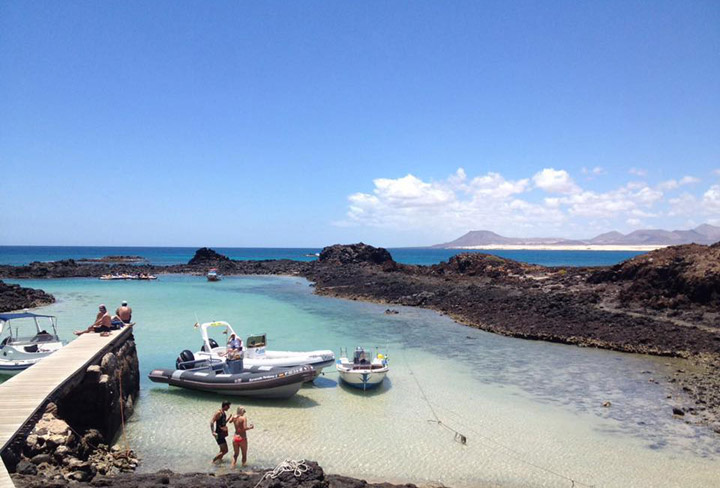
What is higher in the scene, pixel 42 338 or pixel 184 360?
pixel 42 338

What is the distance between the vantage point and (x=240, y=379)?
14883 mm

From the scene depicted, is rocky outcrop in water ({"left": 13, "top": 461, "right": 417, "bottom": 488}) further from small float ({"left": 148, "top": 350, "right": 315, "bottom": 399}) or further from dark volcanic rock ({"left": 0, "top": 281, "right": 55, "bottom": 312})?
dark volcanic rock ({"left": 0, "top": 281, "right": 55, "bottom": 312})

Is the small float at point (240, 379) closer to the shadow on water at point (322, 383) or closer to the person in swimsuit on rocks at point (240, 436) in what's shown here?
the shadow on water at point (322, 383)

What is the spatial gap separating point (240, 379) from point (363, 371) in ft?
14.0

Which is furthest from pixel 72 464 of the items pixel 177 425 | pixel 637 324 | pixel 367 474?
pixel 637 324

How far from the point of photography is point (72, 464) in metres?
8.77

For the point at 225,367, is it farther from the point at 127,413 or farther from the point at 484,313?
the point at 484,313

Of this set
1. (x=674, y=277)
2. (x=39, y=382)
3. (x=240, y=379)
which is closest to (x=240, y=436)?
(x=240, y=379)

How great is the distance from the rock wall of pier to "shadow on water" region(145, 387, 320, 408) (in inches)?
55.3

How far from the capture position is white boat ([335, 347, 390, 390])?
16016 millimetres

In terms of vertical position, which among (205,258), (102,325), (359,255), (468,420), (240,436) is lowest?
(468,420)

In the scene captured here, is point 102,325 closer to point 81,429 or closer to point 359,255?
point 81,429

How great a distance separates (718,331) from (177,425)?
24792mm

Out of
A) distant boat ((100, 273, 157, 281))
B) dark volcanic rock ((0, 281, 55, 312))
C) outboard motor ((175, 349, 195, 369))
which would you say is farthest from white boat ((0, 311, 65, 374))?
distant boat ((100, 273, 157, 281))
